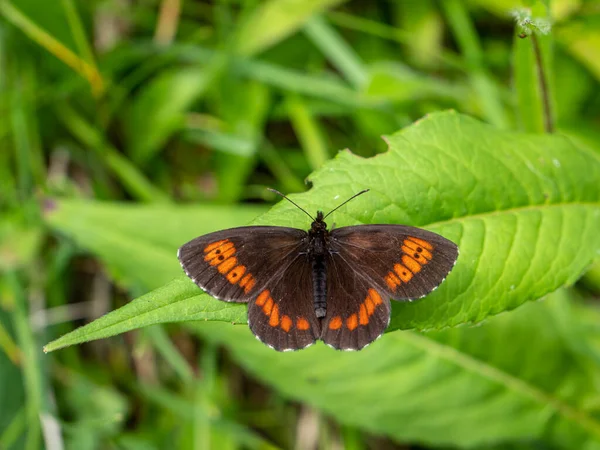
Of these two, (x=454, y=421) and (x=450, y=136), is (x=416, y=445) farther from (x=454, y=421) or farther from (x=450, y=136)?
(x=450, y=136)

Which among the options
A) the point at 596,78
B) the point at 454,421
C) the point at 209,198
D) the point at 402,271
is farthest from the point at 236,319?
the point at 596,78

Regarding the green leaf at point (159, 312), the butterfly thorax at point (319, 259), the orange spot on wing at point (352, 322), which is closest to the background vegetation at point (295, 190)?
the orange spot on wing at point (352, 322)

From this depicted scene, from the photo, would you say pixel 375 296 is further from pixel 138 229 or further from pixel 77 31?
pixel 77 31

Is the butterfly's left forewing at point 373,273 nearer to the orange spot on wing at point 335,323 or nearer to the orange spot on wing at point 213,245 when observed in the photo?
the orange spot on wing at point 335,323

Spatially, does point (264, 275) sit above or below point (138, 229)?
below

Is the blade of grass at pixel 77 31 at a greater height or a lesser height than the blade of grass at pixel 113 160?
greater

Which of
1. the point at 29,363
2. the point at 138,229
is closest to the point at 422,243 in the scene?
the point at 138,229
